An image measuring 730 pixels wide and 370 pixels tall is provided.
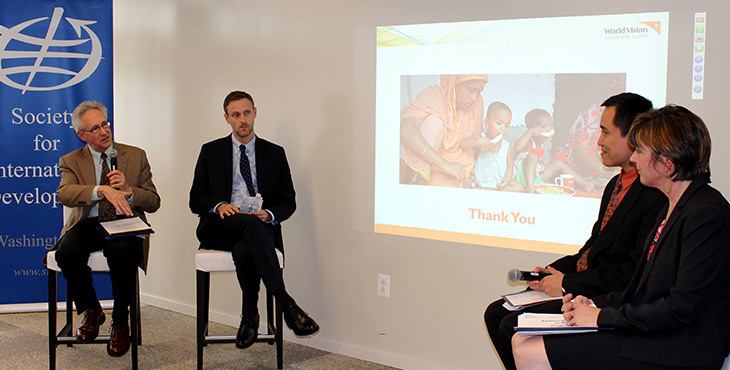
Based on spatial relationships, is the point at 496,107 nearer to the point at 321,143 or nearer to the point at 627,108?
the point at 627,108

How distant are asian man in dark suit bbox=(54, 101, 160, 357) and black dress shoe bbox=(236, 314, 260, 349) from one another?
23.7 inches

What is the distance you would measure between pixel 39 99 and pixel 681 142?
410cm

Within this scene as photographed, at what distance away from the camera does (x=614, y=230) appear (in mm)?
2373

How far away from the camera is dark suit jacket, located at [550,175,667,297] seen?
2.29 meters

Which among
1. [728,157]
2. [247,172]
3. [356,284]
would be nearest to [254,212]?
[247,172]

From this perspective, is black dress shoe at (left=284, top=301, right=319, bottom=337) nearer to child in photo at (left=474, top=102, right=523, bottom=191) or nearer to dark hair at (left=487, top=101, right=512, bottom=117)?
child in photo at (left=474, top=102, right=523, bottom=191)

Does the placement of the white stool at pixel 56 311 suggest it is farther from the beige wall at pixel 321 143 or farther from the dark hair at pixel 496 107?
the dark hair at pixel 496 107

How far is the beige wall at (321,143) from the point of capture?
3.25m

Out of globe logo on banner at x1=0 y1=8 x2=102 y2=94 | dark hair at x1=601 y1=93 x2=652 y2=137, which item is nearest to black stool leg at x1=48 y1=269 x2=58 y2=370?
globe logo on banner at x1=0 y1=8 x2=102 y2=94

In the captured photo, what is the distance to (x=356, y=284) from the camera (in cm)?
372

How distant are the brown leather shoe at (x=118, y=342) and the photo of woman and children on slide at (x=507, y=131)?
5.70ft

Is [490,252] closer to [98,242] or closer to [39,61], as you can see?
[98,242]

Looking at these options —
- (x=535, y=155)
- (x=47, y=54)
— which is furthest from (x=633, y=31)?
(x=47, y=54)

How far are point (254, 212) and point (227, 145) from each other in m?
0.48
